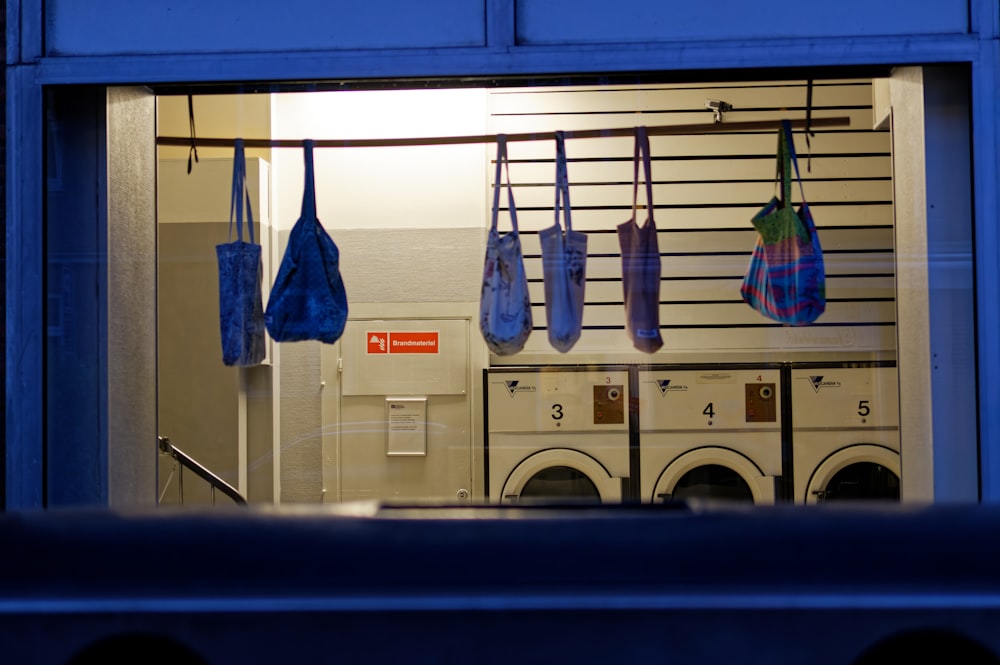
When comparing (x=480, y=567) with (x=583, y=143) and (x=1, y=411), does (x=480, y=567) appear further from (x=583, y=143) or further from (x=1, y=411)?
(x=583, y=143)

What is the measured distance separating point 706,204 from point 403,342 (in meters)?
2.05

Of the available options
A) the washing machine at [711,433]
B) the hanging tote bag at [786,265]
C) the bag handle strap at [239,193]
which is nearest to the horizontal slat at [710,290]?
the hanging tote bag at [786,265]

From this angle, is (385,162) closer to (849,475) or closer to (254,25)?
(254,25)

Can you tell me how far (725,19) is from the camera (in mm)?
4031

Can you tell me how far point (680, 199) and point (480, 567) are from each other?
361 centimetres

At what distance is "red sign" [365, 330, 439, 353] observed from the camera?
580cm

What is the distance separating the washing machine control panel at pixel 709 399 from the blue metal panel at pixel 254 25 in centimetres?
270

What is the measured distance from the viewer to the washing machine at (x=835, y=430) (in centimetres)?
570

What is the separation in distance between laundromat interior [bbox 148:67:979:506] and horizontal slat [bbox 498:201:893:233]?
0.02 m

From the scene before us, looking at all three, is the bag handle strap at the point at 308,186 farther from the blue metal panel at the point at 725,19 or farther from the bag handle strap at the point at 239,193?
the blue metal panel at the point at 725,19

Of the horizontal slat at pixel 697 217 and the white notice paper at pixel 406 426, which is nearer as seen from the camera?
the horizontal slat at pixel 697 217

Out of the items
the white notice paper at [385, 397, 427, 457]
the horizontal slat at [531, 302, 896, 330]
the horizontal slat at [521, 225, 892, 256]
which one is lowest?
the white notice paper at [385, 397, 427, 457]

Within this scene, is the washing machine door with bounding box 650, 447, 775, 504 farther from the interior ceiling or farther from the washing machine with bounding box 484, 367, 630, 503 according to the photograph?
the interior ceiling

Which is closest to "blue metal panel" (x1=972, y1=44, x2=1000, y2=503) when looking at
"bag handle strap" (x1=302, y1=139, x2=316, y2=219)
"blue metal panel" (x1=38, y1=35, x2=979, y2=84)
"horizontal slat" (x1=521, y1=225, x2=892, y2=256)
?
"blue metal panel" (x1=38, y1=35, x2=979, y2=84)
